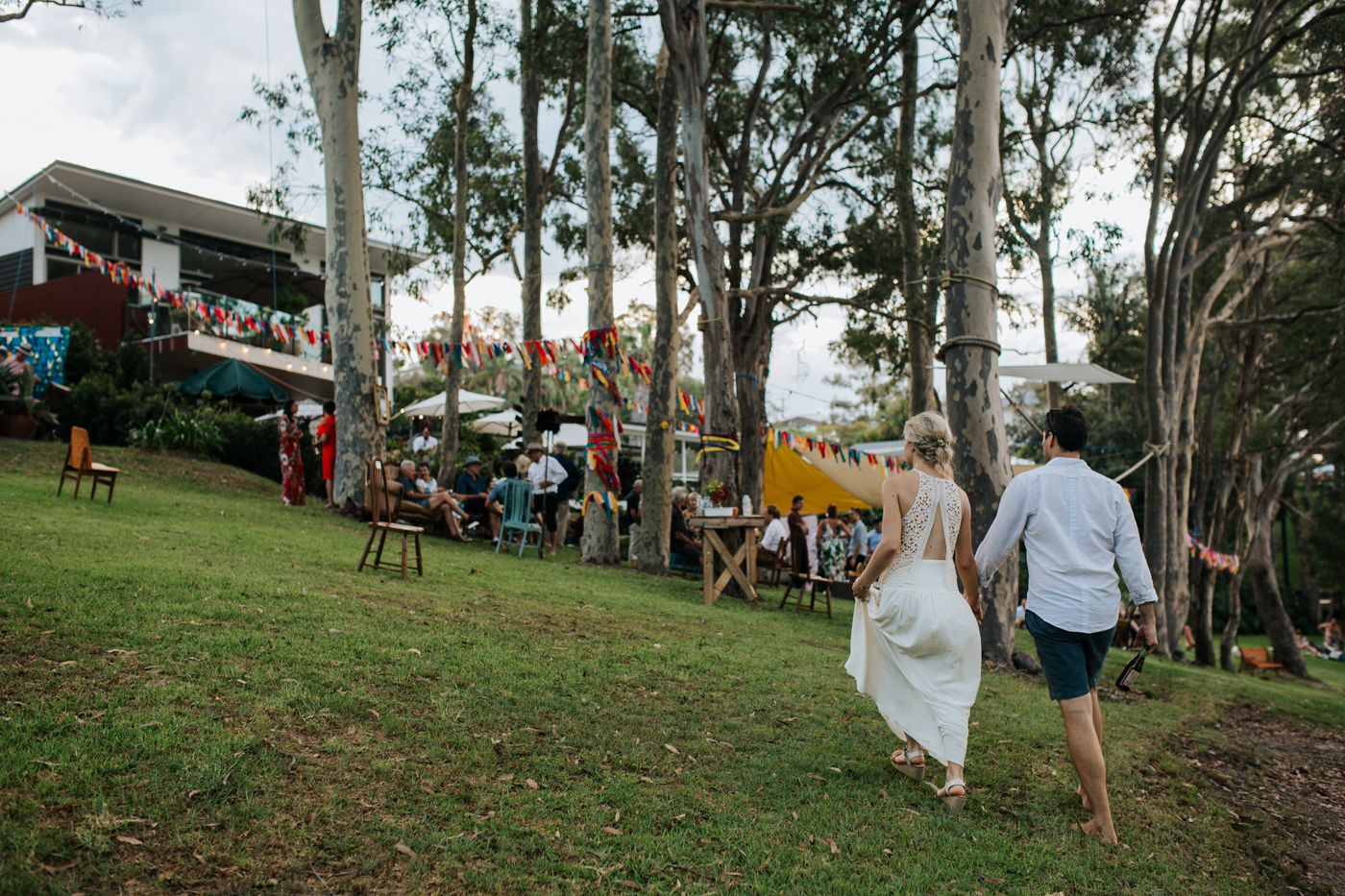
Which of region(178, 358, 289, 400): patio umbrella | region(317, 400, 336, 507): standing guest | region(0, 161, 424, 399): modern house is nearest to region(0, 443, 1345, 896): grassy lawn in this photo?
region(317, 400, 336, 507): standing guest

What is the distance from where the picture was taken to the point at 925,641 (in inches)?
153

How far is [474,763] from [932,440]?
2.42 meters

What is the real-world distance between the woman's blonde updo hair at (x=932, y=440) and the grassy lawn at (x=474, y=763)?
150 cm

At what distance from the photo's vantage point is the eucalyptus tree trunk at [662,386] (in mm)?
11359

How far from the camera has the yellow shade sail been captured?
19.1 m

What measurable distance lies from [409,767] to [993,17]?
26.3 feet

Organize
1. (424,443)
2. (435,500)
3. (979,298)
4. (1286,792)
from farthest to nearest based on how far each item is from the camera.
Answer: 1. (424,443)
2. (435,500)
3. (979,298)
4. (1286,792)

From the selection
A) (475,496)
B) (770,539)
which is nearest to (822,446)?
(770,539)

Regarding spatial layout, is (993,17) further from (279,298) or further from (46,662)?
(279,298)

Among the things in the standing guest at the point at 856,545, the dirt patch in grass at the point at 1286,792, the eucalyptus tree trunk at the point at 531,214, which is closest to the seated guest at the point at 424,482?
the eucalyptus tree trunk at the point at 531,214

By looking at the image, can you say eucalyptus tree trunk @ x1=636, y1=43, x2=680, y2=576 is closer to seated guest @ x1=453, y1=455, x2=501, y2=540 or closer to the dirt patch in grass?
seated guest @ x1=453, y1=455, x2=501, y2=540

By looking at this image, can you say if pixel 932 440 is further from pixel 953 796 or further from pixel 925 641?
pixel 953 796

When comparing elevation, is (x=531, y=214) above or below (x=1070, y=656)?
above

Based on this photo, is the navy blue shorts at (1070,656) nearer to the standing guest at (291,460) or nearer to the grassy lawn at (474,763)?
the grassy lawn at (474,763)
